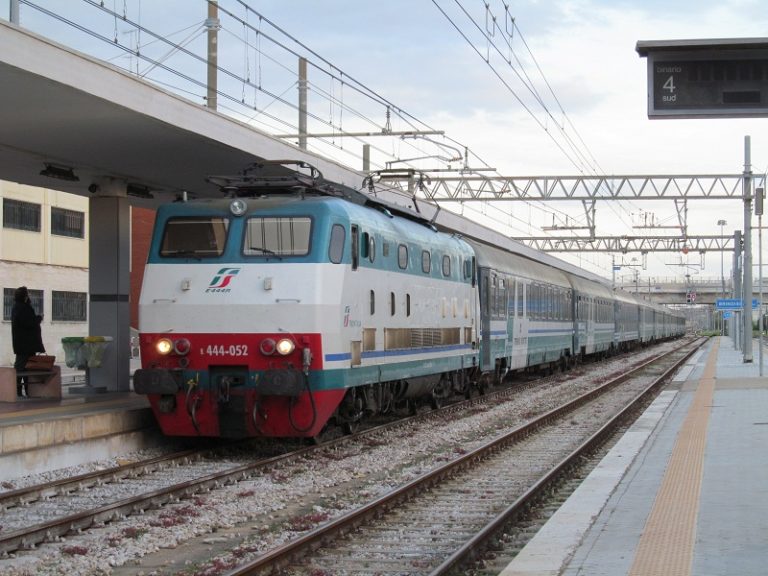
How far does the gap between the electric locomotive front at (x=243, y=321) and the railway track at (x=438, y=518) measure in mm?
2211

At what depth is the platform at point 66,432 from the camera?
38.7 ft

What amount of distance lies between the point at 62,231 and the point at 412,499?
3394cm

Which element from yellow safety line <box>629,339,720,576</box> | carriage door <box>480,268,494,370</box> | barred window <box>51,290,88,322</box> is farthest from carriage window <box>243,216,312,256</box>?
barred window <box>51,290,88,322</box>

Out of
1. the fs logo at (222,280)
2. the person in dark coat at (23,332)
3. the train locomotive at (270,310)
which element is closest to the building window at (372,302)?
the train locomotive at (270,310)

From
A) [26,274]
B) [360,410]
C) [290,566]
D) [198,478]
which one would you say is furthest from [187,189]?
[26,274]

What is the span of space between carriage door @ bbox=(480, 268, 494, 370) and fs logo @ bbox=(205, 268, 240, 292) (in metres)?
10.2

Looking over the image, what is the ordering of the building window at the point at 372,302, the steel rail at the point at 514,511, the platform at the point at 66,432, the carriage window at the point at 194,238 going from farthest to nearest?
the building window at the point at 372,302
the carriage window at the point at 194,238
the platform at the point at 66,432
the steel rail at the point at 514,511

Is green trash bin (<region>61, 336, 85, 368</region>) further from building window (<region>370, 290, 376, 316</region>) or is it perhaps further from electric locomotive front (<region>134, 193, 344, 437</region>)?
building window (<region>370, 290, 376, 316</region>)

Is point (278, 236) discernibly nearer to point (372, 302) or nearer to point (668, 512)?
point (372, 302)

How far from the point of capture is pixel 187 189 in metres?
20.2

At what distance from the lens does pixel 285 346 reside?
1273 cm

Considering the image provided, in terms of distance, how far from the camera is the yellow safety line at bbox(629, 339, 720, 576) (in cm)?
675

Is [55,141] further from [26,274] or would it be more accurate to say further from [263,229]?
[26,274]

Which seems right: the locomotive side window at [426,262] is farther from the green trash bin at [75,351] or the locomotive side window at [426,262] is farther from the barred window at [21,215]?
the barred window at [21,215]
